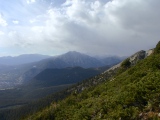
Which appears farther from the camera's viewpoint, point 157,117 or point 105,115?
point 105,115

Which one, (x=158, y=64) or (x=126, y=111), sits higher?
(x=158, y=64)

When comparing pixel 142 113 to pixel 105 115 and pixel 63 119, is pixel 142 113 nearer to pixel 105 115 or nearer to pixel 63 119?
pixel 105 115

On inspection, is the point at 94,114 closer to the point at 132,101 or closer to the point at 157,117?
the point at 132,101

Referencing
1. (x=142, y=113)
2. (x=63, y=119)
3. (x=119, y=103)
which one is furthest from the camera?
(x=63, y=119)

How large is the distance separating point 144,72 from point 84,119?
63.0 feet

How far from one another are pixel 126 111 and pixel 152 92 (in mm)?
5847

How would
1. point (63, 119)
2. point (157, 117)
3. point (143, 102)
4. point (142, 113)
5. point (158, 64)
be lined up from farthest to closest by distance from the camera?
point (158, 64), point (63, 119), point (143, 102), point (142, 113), point (157, 117)

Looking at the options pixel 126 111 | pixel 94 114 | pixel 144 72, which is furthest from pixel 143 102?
pixel 144 72

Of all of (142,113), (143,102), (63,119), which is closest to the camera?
(142,113)

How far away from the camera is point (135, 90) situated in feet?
111

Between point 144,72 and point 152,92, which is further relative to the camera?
point 144,72

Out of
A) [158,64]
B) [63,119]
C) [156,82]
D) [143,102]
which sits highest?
[158,64]

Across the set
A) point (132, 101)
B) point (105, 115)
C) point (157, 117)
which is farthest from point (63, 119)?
point (157, 117)

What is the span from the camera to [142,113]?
26719 millimetres
